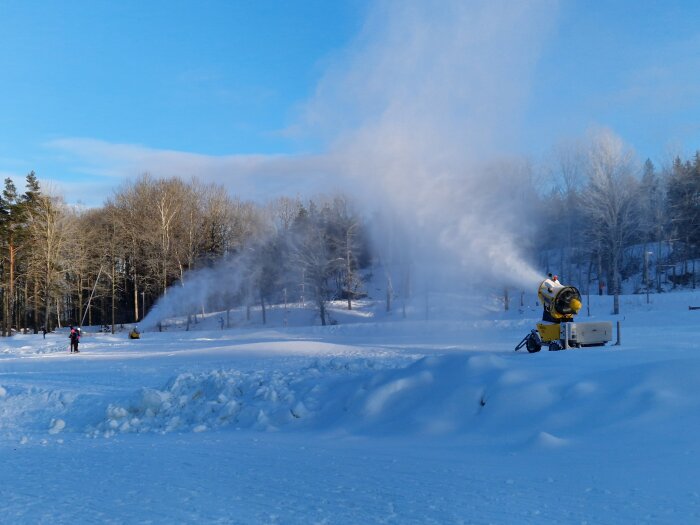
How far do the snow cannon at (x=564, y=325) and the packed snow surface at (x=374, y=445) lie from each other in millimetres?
1377

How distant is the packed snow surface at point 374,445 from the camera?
6184mm

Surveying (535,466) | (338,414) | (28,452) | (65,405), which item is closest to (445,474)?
(535,466)

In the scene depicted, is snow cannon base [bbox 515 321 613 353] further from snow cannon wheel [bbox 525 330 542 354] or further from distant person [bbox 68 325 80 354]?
distant person [bbox 68 325 80 354]

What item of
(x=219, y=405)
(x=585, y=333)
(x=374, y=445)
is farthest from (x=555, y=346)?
(x=219, y=405)

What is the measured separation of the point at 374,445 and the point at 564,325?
764 centimetres

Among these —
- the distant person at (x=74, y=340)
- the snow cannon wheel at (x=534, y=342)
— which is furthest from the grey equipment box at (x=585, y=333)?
the distant person at (x=74, y=340)

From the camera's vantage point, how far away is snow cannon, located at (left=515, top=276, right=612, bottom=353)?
1510cm

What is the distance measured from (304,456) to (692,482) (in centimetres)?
486

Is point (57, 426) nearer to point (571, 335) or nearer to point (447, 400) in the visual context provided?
point (447, 400)

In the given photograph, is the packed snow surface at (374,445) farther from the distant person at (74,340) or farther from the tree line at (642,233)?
the tree line at (642,233)

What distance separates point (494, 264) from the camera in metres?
25.0

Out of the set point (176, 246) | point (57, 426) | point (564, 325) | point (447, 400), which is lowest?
point (57, 426)

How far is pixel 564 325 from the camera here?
15.0 meters

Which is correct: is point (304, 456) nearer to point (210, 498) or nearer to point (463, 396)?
point (210, 498)
